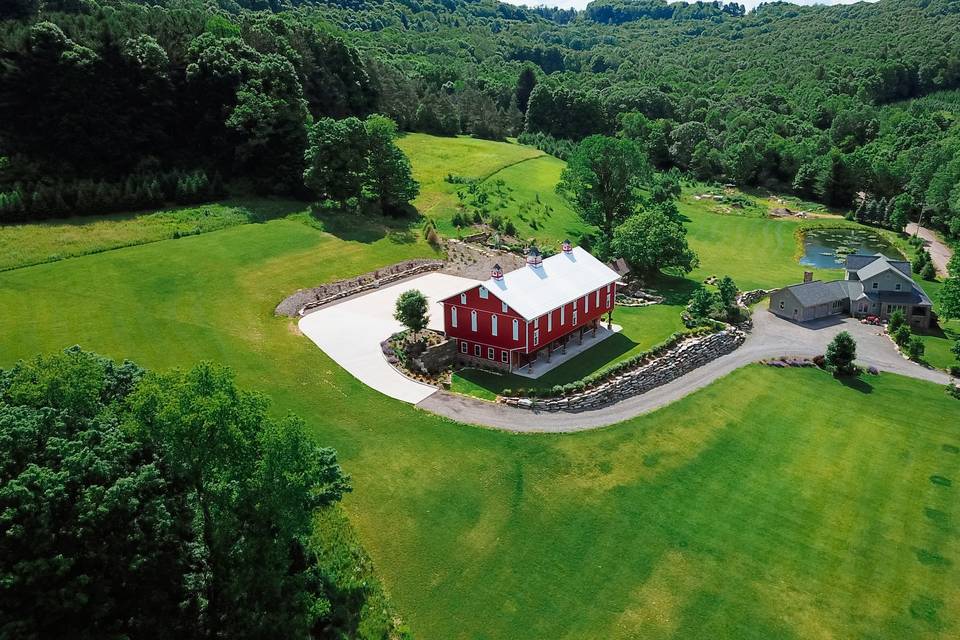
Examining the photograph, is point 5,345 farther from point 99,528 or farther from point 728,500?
point 728,500

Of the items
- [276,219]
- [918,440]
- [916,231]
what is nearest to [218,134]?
[276,219]

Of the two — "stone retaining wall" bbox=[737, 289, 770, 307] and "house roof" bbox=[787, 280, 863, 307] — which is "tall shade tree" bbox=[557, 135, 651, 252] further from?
"house roof" bbox=[787, 280, 863, 307]

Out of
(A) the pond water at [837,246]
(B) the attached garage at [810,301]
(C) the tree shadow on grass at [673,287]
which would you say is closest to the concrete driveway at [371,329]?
(C) the tree shadow on grass at [673,287]

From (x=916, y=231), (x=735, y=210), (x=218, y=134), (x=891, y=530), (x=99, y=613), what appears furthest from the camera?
(x=735, y=210)

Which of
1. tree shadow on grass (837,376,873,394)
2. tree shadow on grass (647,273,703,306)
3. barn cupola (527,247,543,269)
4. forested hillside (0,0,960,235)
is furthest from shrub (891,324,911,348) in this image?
forested hillside (0,0,960,235)

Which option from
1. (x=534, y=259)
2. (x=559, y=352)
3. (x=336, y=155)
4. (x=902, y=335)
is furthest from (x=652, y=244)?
(x=336, y=155)

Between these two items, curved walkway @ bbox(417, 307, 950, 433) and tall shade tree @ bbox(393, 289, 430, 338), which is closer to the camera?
curved walkway @ bbox(417, 307, 950, 433)
